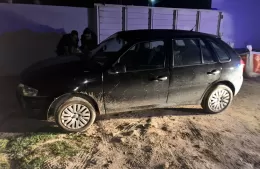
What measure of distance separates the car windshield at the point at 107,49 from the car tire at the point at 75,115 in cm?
79

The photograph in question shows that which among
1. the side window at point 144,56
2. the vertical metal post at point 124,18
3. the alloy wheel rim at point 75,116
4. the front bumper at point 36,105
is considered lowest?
the alloy wheel rim at point 75,116

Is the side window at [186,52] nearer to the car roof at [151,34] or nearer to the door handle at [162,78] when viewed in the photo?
the car roof at [151,34]

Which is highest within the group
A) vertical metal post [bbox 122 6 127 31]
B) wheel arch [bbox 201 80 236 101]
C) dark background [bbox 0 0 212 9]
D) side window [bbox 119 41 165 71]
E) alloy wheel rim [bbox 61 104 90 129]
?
dark background [bbox 0 0 212 9]

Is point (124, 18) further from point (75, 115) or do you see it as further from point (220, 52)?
point (75, 115)

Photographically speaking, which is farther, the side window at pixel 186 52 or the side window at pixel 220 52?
the side window at pixel 220 52

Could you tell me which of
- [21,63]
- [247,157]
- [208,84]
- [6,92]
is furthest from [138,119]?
[21,63]

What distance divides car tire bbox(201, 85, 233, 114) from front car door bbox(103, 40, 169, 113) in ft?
3.40

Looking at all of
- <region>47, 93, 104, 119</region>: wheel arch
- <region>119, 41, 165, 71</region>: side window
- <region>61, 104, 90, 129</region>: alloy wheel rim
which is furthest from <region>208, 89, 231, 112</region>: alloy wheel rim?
<region>61, 104, 90, 129</region>: alloy wheel rim

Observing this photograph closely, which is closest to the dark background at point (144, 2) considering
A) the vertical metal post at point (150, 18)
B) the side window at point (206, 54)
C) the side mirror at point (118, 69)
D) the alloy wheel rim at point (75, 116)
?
the vertical metal post at point (150, 18)

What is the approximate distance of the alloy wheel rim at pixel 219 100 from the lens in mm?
5332

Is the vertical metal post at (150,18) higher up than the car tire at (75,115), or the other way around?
the vertical metal post at (150,18)

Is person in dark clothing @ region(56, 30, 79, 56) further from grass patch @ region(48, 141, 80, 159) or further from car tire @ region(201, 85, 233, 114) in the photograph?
car tire @ region(201, 85, 233, 114)

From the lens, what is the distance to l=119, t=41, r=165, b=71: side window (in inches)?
179

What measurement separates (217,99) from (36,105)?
3496 mm
